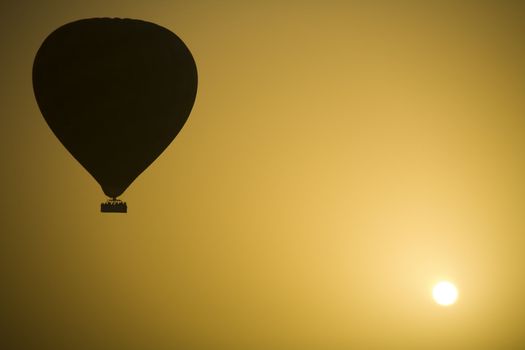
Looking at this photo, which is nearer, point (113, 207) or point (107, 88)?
point (107, 88)

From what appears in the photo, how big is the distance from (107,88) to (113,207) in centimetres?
50

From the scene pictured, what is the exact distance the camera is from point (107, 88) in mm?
2393

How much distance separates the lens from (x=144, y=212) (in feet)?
9.09

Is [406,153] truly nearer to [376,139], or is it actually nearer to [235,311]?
[376,139]

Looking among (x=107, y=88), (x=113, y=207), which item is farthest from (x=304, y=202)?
(x=107, y=88)

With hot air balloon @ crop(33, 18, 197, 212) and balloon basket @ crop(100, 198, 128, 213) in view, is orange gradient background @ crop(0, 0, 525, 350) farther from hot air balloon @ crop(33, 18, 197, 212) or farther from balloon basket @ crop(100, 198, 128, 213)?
hot air balloon @ crop(33, 18, 197, 212)

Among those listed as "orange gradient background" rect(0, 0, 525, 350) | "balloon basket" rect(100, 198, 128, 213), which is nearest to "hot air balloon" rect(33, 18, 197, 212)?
"balloon basket" rect(100, 198, 128, 213)

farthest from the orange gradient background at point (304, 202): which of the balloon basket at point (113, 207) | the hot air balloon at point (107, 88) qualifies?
the hot air balloon at point (107, 88)

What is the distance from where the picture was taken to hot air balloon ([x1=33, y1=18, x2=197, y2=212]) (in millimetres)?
2373

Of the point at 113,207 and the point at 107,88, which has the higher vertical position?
Result: the point at 107,88

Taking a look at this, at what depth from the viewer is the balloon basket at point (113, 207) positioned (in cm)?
256

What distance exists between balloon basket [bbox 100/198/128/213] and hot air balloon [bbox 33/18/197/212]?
0.13m

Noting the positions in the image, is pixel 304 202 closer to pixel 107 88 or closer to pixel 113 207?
pixel 113 207

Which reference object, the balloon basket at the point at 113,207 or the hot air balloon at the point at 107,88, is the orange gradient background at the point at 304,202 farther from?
the hot air balloon at the point at 107,88
